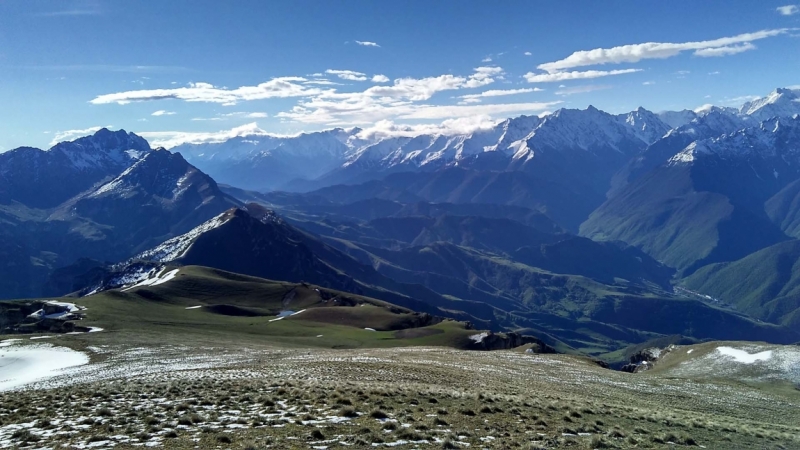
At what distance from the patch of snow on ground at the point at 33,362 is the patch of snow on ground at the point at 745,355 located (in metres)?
83.0

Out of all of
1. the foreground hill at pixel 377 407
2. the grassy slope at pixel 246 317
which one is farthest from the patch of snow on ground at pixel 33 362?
the grassy slope at pixel 246 317

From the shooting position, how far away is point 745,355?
80.6 m

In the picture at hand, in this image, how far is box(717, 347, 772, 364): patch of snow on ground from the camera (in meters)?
77.5

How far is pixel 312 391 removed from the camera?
108 feet

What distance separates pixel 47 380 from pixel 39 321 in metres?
75.2

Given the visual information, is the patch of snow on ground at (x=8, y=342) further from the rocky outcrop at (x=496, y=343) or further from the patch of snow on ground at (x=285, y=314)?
the rocky outcrop at (x=496, y=343)

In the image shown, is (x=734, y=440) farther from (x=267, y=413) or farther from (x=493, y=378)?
(x=267, y=413)

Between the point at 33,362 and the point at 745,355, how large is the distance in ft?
300

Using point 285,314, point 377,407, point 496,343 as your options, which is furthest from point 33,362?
point 285,314

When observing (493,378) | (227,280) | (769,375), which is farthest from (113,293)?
(769,375)

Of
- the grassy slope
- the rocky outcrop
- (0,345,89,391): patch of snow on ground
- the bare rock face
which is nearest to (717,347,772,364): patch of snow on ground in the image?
the bare rock face

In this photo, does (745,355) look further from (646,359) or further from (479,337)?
(479,337)

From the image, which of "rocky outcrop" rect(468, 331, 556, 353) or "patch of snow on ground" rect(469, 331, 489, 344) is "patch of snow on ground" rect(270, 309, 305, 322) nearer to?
"patch of snow on ground" rect(469, 331, 489, 344)

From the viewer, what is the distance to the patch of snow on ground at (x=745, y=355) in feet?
254
